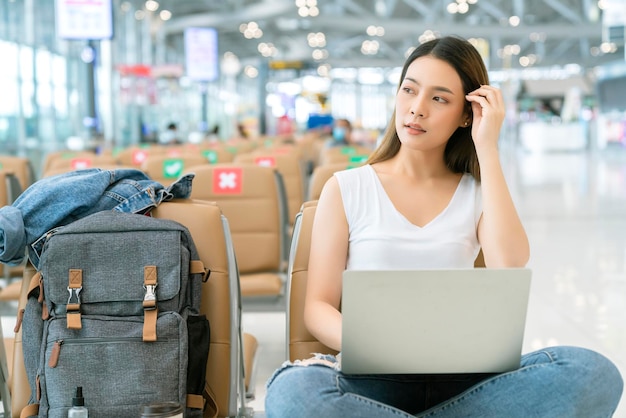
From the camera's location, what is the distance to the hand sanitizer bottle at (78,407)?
2027mm

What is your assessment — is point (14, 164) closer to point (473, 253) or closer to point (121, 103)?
point (473, 253)

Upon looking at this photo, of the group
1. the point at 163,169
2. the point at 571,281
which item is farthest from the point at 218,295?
the point at 571,281

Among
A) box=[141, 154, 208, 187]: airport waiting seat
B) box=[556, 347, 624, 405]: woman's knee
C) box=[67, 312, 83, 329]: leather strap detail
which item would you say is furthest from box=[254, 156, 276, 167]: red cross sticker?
box=[556, 347, 624, 405]: woman's knee

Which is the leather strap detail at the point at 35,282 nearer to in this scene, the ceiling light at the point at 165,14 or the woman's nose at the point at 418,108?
the woman's nose at the point at 418,108

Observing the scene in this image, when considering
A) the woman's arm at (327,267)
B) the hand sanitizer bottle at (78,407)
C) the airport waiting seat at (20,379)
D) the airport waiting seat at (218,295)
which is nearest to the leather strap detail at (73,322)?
the hand sanitizer bottle at (78,407)

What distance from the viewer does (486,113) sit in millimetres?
2312

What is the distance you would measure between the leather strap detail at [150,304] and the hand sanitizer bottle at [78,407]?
0.58 feet

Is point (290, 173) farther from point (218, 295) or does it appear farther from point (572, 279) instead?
point (218, 295)

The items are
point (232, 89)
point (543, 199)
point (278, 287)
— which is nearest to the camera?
point (278, 287)

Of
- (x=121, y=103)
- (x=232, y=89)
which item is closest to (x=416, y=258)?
(x=121, y=103)

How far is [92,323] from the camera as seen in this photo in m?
2.12

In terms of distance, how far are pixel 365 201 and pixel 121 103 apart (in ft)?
70.5

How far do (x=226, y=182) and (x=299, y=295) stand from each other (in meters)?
2.08

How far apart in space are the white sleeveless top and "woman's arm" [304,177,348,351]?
3cm
